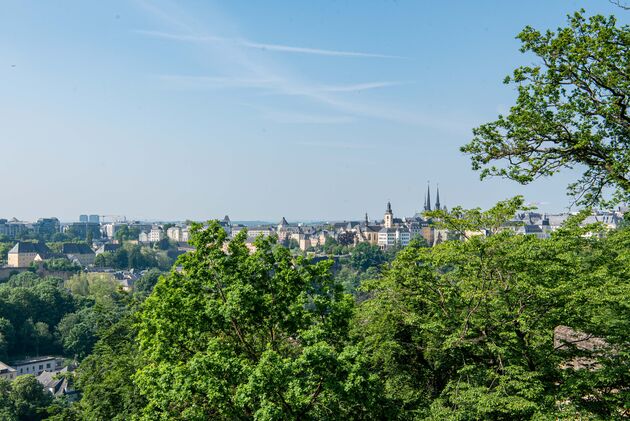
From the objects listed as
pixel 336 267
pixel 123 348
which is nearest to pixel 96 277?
pixel 336 267

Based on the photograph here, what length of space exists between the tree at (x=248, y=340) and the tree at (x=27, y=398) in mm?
39006

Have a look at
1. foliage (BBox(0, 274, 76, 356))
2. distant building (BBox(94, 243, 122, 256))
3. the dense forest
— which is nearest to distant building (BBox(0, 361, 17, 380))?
foliage (BBox(0, 274, 76, 356))

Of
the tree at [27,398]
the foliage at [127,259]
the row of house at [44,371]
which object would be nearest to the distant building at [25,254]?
the foliage at [127,259]

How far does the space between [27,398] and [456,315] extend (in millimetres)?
43109

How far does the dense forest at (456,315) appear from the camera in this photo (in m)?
10.9

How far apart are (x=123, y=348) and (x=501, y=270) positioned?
1539 centimetres

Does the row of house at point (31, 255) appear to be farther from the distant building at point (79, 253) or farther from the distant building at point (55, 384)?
the distant building at point (55, 384)

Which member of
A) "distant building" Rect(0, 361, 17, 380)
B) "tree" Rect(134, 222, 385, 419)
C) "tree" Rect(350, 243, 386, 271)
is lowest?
"distant building" Rect(0, 361, 17, 380)

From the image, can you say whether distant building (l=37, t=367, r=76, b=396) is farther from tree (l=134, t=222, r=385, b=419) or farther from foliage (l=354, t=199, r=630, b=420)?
foliage (l=354, t=199, r=630, b=420)

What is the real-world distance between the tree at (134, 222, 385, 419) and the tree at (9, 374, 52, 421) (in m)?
39.0

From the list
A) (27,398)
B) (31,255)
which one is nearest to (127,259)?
(31,255)

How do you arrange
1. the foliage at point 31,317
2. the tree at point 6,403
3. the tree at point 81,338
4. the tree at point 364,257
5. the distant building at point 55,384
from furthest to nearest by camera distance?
1. the tree at point 364,257
2. the foliage at point 31,317
3. the tree at point 81,338
4. the distant building at point 55,384
5. the tree at point 6,403

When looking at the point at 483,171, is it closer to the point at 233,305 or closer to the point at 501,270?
the point at 501,270

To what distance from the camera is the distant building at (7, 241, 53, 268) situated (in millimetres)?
129375
